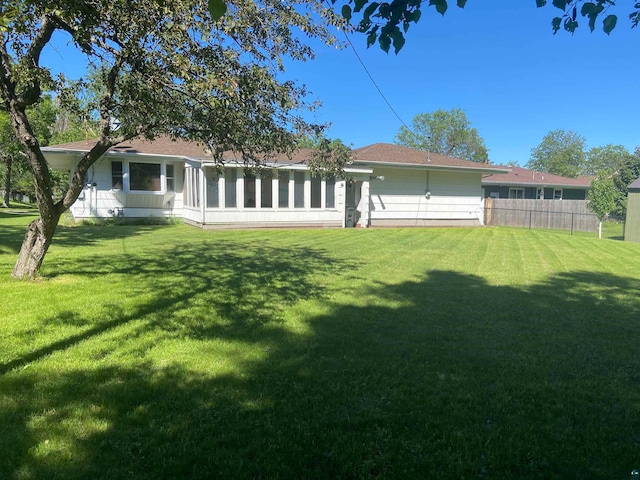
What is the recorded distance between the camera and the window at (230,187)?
61.0ft

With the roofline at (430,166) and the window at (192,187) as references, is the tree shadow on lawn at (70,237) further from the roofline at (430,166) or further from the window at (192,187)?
the roofline at (430,166)

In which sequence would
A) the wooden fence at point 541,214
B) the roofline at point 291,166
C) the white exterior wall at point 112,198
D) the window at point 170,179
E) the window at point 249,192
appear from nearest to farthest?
1. the roofline at point 291,166
2. the window at point 249,192
3. the white exterior wall at point 112,198
4. the window at point 170,179
5. the wooden fence at point 541,214

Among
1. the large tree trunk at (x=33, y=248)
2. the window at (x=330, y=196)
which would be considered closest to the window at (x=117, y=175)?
the window at (x=330, y=196)

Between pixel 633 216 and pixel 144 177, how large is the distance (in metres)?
21.6

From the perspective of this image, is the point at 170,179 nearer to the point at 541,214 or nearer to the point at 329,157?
the point at 329,157

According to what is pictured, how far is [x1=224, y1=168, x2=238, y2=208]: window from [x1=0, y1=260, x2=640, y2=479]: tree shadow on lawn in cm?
1293

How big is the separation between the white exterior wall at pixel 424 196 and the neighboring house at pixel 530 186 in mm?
6642

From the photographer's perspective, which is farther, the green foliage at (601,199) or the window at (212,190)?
the green foliage at (601,199)

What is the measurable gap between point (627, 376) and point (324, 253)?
854cm

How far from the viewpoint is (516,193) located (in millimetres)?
34062

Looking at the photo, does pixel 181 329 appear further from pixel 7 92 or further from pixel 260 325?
pixel 7 92

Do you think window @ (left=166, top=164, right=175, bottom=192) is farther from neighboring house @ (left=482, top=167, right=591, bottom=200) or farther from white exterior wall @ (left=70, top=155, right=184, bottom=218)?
neighboring house @ (left=482, top=167, right=591, bottom=200)

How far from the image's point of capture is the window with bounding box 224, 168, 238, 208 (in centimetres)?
1858

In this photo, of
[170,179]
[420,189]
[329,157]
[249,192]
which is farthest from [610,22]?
[420,189]
